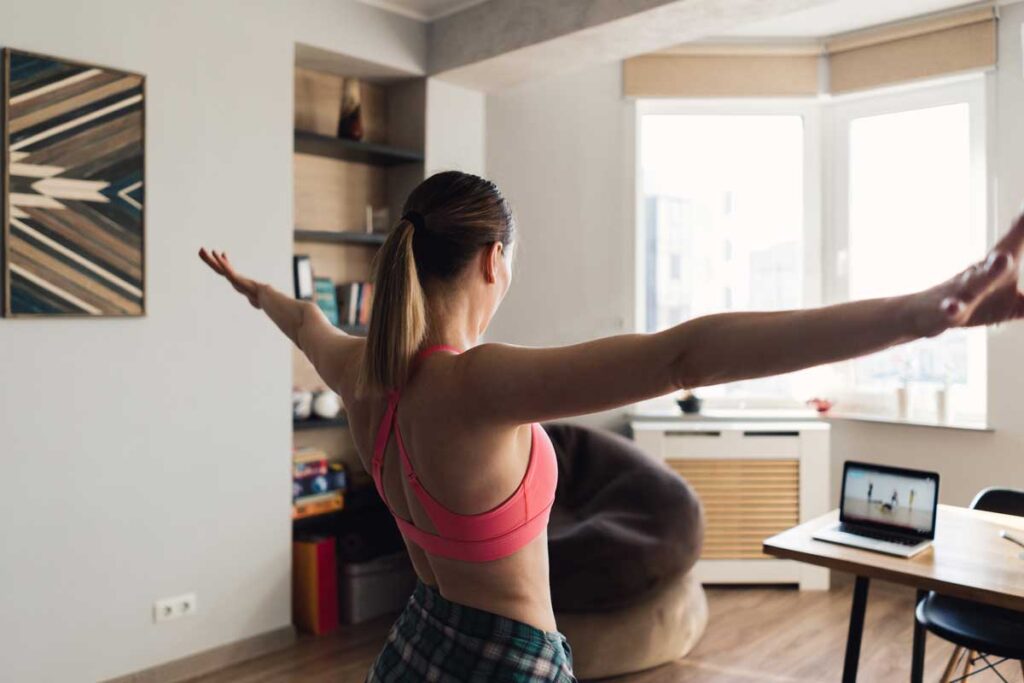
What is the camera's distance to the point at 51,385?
8.98 feet

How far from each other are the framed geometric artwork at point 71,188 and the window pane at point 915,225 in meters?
3.31

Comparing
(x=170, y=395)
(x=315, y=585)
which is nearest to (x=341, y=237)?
(x=170, y=395)

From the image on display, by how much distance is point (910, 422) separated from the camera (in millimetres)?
4035

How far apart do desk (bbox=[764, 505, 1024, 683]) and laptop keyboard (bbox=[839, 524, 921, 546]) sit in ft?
0.19

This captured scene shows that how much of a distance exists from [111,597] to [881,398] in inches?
138

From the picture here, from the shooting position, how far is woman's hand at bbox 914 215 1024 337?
0.71 metres

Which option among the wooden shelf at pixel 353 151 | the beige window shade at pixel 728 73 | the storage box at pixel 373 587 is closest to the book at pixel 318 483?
the storage box at pixel 373 587

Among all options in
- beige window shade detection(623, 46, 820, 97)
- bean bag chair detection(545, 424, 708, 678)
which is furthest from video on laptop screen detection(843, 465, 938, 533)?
beige window shade detection(623, 46, 820, 97)

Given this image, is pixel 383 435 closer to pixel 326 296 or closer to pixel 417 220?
pixel 417 220

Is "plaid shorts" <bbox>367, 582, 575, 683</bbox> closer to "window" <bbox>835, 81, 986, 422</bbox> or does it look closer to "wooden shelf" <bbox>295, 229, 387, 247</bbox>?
"wooden shelf" <bbox>295, 229, 387, 247</bbox>

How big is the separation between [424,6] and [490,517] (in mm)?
3119

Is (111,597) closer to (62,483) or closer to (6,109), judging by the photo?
(62,483)

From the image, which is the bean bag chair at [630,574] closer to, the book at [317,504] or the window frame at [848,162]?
the book at [317,504]

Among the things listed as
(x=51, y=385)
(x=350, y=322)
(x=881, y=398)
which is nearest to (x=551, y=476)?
(x=51, y=385)
